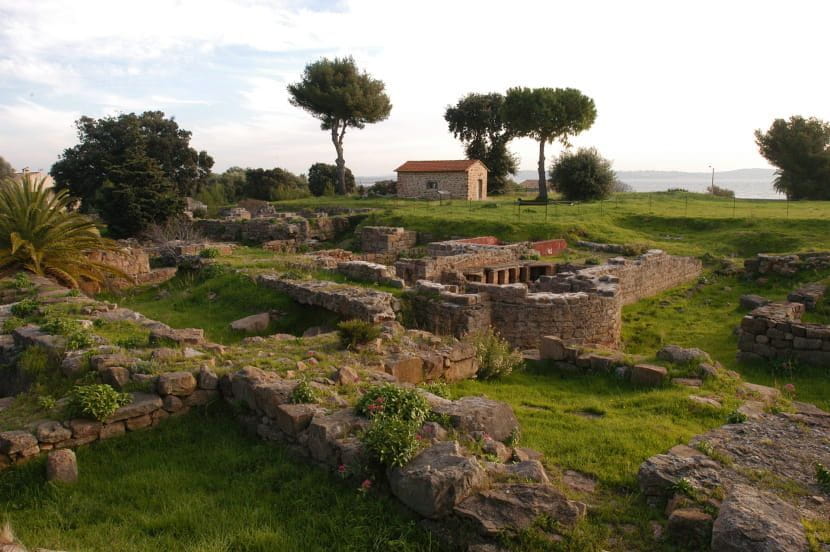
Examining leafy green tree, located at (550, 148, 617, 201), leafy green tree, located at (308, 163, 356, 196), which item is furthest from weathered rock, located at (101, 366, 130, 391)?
leafy green tree, located at (308, 163, 356, 196)

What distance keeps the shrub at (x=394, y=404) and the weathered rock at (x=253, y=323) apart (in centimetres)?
590

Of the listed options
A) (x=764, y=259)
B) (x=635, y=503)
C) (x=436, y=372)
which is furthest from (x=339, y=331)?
(x=764, y=259)

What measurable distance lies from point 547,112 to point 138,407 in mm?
36105

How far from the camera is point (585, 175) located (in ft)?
116

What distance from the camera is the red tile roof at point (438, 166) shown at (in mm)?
41312

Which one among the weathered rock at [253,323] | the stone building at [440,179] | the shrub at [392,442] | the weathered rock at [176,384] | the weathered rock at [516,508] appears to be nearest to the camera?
the weathered rock at [516,508]

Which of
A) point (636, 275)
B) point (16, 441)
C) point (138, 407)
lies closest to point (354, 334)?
point (138, 407)

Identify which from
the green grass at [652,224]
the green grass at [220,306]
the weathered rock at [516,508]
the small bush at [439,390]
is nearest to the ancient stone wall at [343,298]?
the green grass at [220,306]

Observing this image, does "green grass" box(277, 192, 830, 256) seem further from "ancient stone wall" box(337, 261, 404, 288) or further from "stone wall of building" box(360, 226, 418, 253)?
"ancient stone wall" box(337, 261, 404, 288)

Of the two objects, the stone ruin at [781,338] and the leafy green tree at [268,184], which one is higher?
the leafy green tree at [268,184]

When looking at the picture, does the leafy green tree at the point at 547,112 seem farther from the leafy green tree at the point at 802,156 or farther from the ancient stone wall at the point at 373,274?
the ancient stone wall at the point at 373,274

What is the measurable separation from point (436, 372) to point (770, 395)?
4.74m

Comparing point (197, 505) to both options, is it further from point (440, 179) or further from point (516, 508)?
point (440, 179)

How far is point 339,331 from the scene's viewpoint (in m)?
8.49
